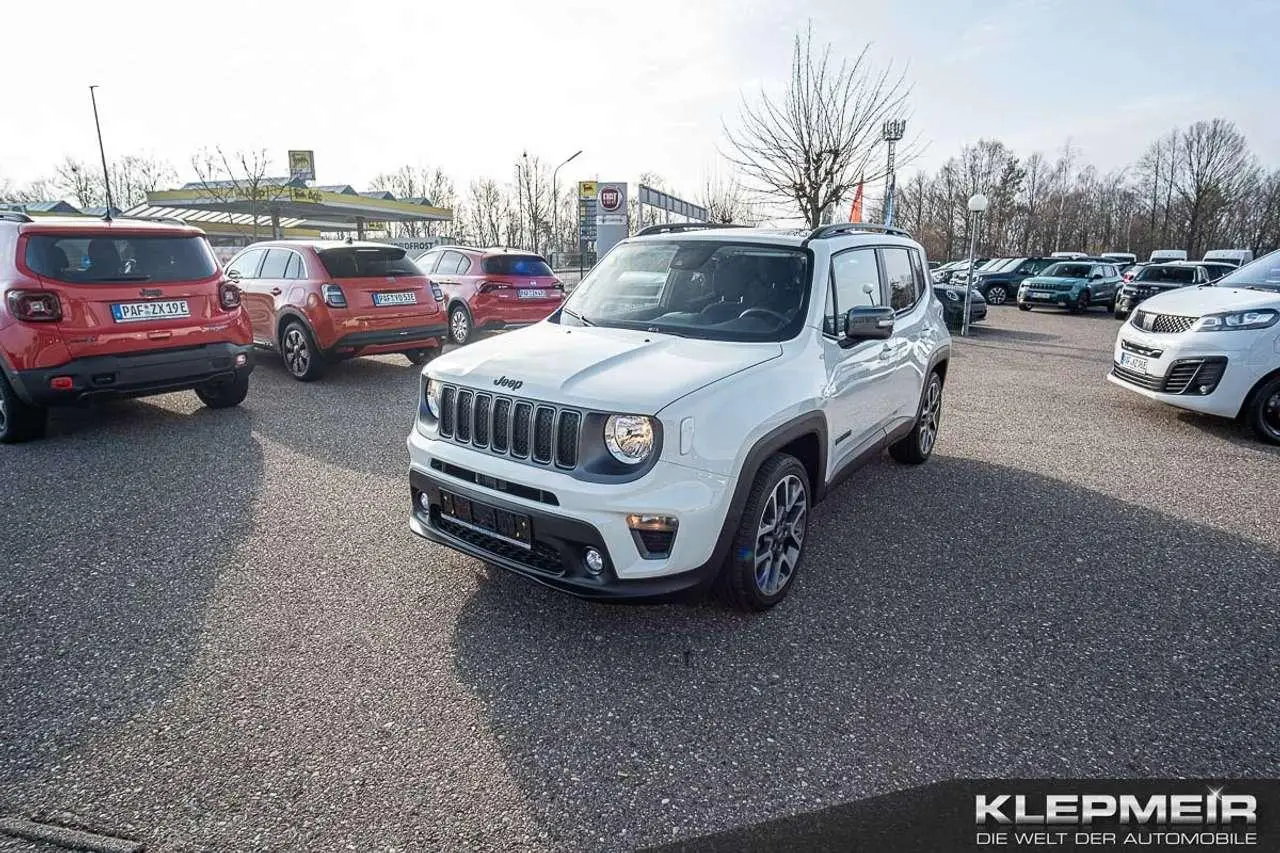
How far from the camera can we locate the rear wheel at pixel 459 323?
12.0m

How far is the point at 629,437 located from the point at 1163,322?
6.80 metres

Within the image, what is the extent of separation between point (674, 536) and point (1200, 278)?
2251 cm

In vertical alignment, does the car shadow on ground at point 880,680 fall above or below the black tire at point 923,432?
below

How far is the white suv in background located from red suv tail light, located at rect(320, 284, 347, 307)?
28.0 feet

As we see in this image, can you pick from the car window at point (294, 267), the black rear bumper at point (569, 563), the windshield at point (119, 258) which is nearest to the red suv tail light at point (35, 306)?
the windshield at point (119, 258)

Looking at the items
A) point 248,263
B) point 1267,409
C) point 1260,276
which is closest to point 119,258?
point 248,263

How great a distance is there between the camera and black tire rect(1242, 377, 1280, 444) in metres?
6.56

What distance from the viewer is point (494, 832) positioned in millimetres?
2199

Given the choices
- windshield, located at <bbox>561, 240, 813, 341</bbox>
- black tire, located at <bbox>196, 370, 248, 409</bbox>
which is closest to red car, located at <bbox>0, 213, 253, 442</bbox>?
black tire, located at <bbox>196, 370, 248, 409</bbox>

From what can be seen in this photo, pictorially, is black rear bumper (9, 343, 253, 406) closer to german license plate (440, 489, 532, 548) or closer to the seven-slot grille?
the seven-slot grille

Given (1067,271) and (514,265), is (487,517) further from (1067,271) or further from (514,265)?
(1067,271)

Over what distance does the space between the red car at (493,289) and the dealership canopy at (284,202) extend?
85.7ft

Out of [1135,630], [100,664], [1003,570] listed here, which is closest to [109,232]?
[100,664]

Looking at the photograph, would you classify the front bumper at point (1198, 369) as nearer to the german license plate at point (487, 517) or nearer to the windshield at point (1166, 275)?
the german license plate at point (487, 517)
